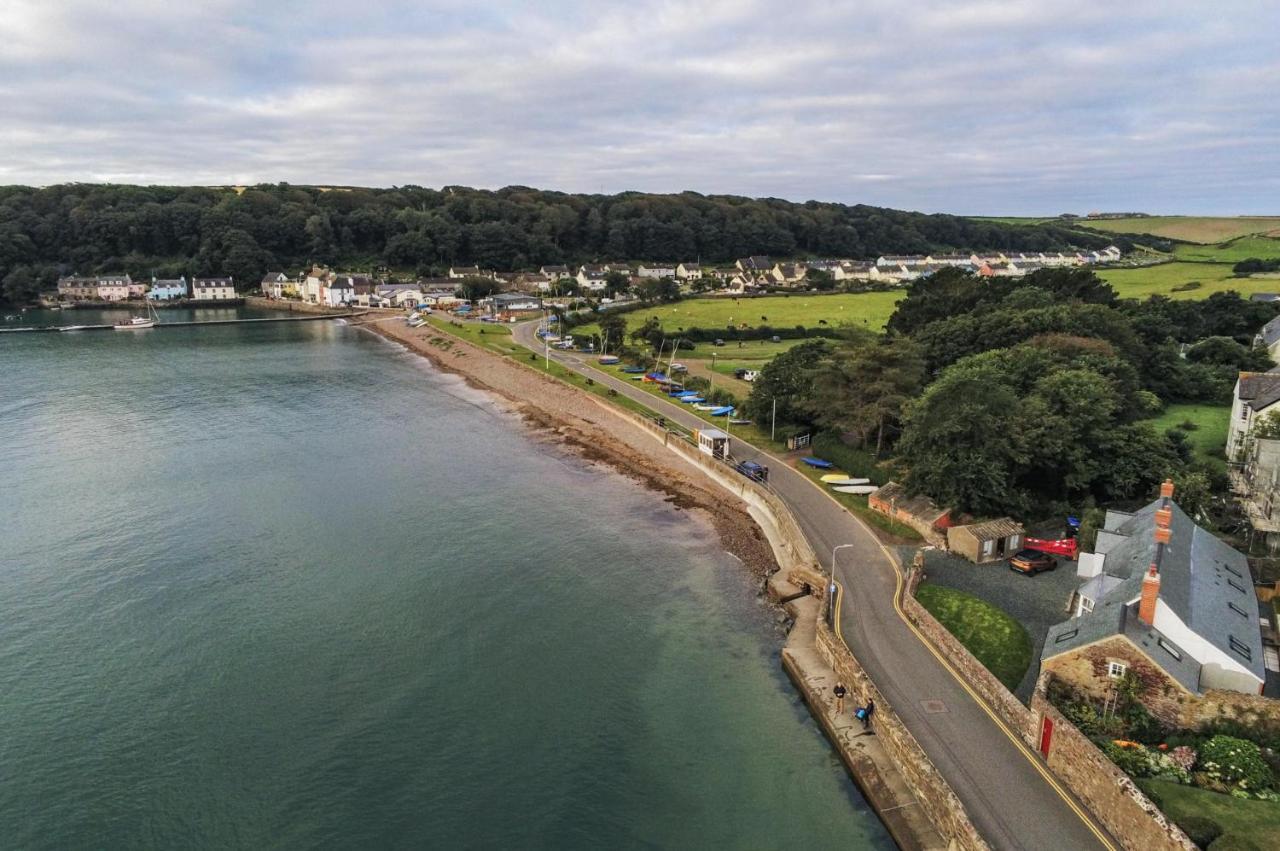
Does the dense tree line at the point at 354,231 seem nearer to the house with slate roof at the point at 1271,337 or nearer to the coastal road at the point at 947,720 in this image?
the house with slate roof at the point at 1271,337

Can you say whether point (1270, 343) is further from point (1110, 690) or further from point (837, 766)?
point (837, 766)

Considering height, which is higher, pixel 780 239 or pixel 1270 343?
pixel 780 239

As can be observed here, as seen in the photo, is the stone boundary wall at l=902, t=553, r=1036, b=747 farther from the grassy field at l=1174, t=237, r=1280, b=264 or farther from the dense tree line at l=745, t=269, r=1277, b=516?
the grassy field at l=1174, t=237, r=1280, b=264

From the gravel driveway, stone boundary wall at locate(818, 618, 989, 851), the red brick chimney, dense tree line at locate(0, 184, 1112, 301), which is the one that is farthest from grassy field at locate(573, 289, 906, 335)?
stone boundary wall at locate(818, 618, 989, 851)

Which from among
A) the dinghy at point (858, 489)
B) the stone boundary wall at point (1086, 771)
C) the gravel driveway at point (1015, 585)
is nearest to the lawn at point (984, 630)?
the gravel driveway at point (1015, 585)

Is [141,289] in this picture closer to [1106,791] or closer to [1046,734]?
[1046,734]

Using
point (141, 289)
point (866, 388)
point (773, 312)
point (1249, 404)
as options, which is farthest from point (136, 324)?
point (1249, 404)

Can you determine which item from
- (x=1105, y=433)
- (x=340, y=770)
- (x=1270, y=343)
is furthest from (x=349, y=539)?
(x=1270, y=343)
